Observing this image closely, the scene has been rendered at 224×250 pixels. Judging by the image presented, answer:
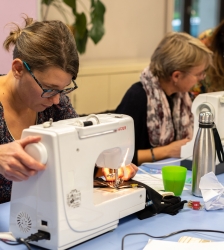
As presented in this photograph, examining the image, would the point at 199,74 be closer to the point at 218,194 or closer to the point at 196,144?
the point at 196,144

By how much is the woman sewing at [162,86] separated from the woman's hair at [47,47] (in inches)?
42.3

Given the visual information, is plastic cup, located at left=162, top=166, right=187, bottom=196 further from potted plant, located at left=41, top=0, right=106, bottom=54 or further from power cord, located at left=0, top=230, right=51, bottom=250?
potted plant, located at left=41, top=0, right=106, bottom=54

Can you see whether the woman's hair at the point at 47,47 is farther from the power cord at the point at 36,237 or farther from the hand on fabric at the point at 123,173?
the power cord at the point at 36,237

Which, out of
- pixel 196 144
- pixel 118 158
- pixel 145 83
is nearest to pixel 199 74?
pixel 145 83

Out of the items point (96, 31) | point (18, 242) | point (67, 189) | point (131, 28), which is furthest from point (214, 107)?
point (131, 28)

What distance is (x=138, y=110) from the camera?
260 centimetres

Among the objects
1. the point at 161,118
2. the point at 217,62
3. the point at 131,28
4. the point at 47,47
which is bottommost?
the point at 161,118

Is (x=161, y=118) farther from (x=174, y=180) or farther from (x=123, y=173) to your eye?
(x=123, y=173)

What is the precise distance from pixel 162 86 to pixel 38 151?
5.38ft

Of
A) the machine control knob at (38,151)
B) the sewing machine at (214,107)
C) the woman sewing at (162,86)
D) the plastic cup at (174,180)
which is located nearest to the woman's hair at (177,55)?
the woman sewing at (162,86)

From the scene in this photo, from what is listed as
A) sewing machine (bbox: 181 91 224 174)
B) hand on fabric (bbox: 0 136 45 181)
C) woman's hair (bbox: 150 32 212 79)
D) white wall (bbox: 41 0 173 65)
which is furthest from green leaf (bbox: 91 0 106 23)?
hand on fabric (bbox: 0 136 45 181)

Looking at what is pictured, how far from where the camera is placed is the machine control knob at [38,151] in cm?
117

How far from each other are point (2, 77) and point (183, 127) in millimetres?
1339

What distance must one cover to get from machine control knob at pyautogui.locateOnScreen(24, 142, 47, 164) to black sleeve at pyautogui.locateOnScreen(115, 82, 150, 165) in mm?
1413
